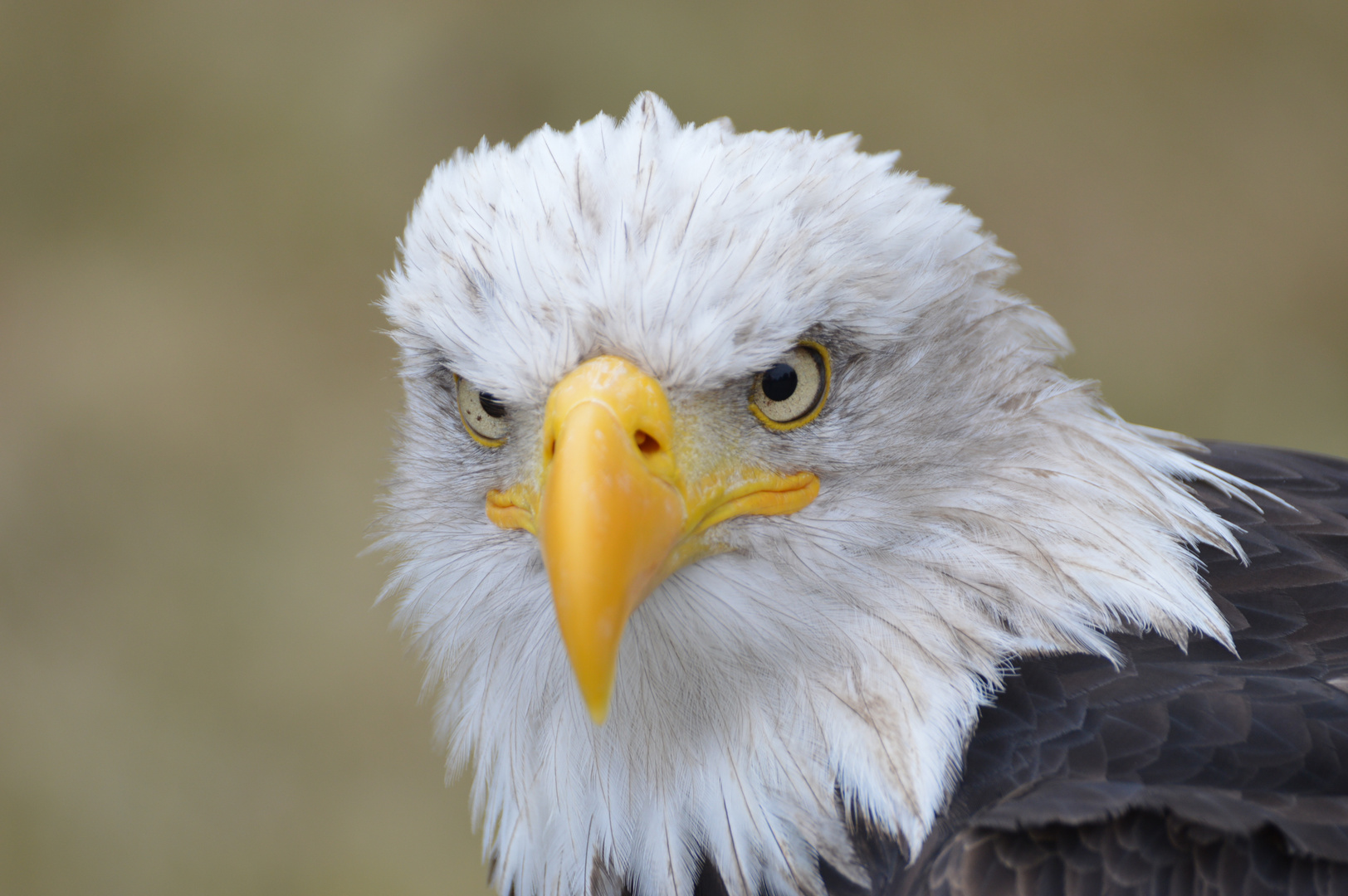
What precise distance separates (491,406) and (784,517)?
375 millimetres

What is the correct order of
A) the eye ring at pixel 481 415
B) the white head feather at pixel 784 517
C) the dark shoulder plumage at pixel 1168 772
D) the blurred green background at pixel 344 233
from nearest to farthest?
the dark shoulder plumage at pixel 1168 772
the white head feather at pixel 784 517
the eye ring at pixel 481 415
the blurred green background at pixel 344 233

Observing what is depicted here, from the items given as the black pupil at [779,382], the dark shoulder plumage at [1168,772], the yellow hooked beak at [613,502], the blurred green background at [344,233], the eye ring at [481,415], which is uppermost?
the blurred green background at [344,233]

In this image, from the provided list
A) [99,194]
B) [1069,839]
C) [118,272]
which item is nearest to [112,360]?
[118,272]

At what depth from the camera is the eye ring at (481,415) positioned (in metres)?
1.38

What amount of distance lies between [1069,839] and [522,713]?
27.2 inches

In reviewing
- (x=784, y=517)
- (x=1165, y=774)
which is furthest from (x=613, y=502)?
(x=1165, y=774)

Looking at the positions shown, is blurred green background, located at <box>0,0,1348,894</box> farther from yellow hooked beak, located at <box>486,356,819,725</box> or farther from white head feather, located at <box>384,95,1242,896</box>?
yellow hooked beak, located at <box>486,356,819,725</box>

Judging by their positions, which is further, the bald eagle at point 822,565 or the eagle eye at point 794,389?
A: the eagle eye at point 794,389

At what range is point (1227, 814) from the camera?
1114 mm

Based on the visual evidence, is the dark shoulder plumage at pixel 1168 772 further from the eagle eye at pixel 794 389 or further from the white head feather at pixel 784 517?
the eagle eye at pixel 794 389

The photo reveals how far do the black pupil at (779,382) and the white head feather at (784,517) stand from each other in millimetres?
29

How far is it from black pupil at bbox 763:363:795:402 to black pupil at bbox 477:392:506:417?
31 cm

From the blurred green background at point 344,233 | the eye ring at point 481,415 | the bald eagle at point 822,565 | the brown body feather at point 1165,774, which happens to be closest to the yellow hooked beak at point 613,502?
Answer: the bald eagle at point 822,565

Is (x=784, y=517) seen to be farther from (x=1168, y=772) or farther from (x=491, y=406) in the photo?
(x=1168, y=772)
